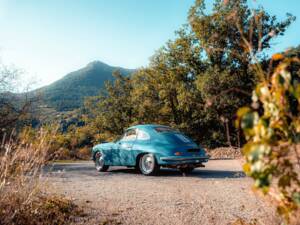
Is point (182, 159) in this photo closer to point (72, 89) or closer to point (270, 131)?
point (270, 131)

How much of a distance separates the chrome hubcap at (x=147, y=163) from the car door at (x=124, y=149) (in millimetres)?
444

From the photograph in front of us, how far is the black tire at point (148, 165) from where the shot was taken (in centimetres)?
823

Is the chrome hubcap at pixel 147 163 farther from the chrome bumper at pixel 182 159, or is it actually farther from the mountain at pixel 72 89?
the mountain at pixel 72 89

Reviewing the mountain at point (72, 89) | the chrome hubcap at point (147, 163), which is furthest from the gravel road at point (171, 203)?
the mountain at point (72, 89)

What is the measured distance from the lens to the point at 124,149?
9031 mm

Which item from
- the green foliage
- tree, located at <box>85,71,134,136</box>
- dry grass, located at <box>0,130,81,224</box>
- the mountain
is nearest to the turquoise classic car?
dry grass, located at <box>0,130,81,224</box>

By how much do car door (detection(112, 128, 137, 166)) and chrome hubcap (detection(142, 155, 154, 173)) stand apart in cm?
44

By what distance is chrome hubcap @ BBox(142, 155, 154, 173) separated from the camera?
8.34 metres

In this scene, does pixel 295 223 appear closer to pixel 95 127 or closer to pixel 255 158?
pixel 255 158

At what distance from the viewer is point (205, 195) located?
17.6 feet

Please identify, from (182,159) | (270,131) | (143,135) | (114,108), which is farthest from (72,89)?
(270,131)

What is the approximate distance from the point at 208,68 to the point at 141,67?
9.44 m

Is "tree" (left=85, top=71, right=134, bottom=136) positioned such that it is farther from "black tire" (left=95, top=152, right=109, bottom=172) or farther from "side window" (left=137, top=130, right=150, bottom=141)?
"side window" (left=137, top=130, right=150, bottom=141)

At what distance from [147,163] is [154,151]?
62 cm
